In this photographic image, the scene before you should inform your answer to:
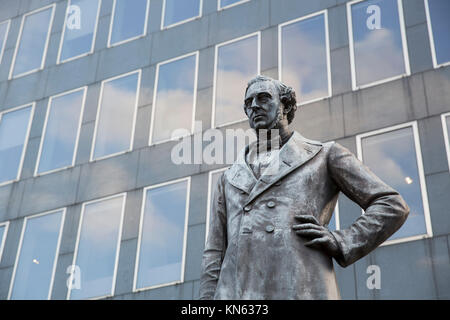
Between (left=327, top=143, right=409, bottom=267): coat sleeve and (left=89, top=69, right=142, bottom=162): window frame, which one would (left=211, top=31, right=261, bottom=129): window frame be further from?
(left=327, top=143, right=409, bottom=267): coat sleeve

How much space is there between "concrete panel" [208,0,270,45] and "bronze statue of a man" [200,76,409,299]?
18600 mm

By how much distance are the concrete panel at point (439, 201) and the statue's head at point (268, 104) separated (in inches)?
503

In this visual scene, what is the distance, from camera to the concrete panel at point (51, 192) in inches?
1005

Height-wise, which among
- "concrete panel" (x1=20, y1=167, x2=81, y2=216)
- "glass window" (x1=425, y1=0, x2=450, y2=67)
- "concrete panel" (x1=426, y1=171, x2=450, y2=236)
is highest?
"glass window" (x1=425, y1=0, x2=450, y2=67)

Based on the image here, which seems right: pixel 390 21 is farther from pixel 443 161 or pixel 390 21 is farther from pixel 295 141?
pixel 295 141

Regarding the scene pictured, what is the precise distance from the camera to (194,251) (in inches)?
863

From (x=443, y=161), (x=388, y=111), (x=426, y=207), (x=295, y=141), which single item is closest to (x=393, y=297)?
(x=426, y=207)

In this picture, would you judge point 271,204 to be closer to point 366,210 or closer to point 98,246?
point 366,210

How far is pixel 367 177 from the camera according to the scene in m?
6.00

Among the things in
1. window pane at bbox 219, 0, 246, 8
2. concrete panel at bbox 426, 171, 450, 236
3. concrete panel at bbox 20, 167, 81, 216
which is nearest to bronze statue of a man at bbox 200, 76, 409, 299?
concrete panel at bbox 426, 171, 450, 236

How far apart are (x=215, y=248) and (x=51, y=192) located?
20.5m

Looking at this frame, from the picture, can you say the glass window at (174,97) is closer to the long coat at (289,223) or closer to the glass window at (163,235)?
the glass window at (163,235)

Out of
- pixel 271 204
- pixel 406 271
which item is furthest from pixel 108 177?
pixel 271 204

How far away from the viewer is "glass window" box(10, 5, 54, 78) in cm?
2994
